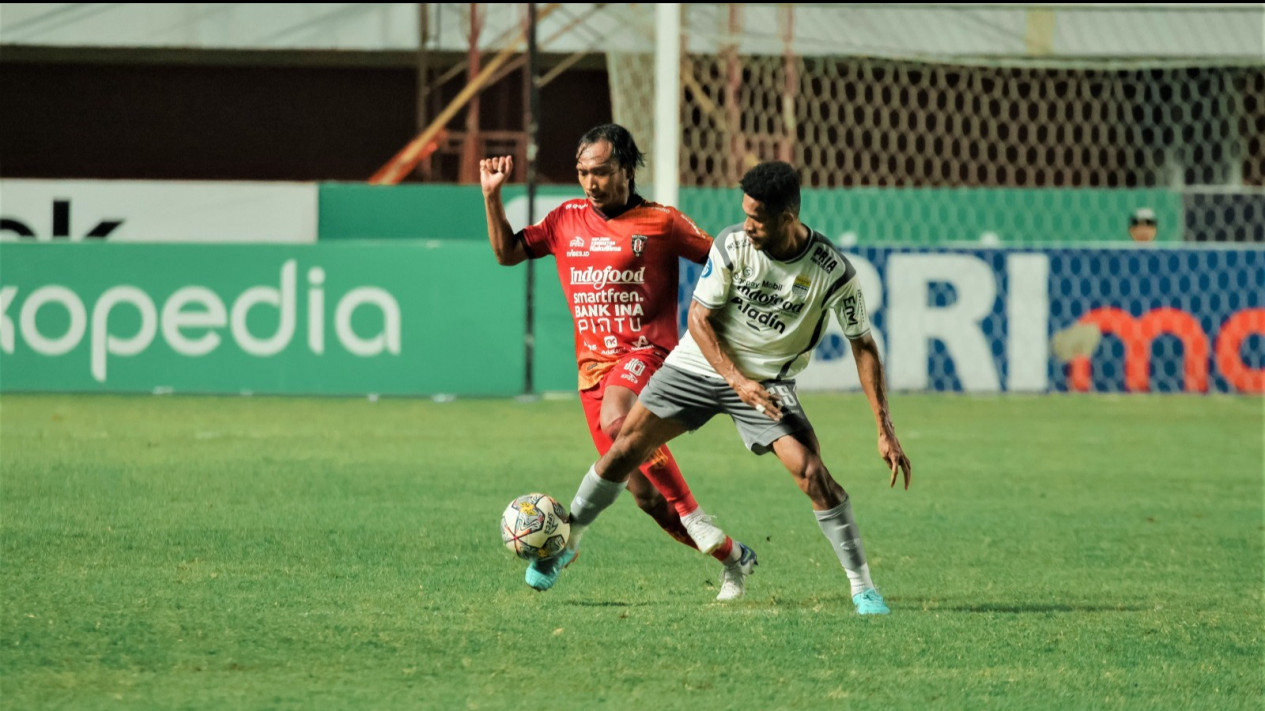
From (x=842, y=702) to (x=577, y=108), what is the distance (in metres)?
27.2

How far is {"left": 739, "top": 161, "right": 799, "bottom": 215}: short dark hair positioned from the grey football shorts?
0.70m

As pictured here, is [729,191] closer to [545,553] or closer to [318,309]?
[318,309]

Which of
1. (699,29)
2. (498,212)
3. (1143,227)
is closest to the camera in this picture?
(498,212)

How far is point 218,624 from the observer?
5938 millimetres

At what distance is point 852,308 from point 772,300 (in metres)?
0.30

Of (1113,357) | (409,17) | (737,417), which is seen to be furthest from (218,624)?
(409,17)

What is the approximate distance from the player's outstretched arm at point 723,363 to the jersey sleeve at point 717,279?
38mm

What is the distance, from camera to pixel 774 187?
20.1ft

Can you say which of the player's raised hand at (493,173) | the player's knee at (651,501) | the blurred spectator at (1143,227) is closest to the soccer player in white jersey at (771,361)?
the player's knee at (651,501)

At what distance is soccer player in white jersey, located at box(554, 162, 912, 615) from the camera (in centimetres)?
634

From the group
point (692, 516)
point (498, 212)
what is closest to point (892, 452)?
point (692, 516)

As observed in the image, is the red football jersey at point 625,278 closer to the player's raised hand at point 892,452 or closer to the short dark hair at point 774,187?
the short dark hair at point 774,187

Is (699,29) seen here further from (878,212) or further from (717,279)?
(717,279)

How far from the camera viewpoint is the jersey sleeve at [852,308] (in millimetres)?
6457
